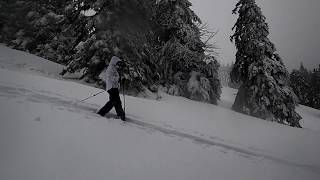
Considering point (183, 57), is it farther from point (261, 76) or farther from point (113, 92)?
point (113, 92)

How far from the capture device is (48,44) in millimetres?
23359

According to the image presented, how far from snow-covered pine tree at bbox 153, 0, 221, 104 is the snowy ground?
7908mm

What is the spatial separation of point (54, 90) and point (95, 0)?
23.0 feet

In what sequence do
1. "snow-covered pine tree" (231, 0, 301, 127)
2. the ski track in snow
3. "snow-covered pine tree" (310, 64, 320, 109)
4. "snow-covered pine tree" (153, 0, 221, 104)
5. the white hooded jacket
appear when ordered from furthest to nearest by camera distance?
"snow-covered pine tree" (310, 64, 320, 109), "snow-covered pine tree" (231, 0, 301, 127), "snow-covered pine tree" (153, 0, 221, 104), the white hooded jacket, the ski track in snow

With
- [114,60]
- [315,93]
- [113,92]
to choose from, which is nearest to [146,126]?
[113,92]

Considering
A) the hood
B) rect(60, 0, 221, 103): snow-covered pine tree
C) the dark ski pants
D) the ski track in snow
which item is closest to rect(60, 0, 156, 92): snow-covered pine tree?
rect(60, 0, 221, 103): snow-covered pine tree

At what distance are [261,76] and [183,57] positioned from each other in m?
6.40

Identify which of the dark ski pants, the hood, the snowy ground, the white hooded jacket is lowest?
the snowy ground

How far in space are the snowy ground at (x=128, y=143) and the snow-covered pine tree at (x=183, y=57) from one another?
791cm

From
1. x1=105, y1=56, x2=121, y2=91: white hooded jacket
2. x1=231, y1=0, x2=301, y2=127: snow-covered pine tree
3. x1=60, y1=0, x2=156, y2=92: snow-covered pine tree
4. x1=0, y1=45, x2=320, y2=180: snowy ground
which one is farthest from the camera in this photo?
x1=231, y1=0, x2=301, y2=127: snow-covered pine tree

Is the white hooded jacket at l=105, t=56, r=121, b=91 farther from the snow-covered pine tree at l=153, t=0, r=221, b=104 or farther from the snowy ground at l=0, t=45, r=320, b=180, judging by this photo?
the snow-covered pine tree at l=153, t=0, r=221, b=104

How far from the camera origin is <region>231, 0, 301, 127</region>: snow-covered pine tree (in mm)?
22375

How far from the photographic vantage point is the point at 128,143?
6.50 m

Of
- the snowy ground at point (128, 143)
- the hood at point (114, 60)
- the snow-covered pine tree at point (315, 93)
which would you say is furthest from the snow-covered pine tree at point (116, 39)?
the snow-covered pine tree at point (315, 93)
